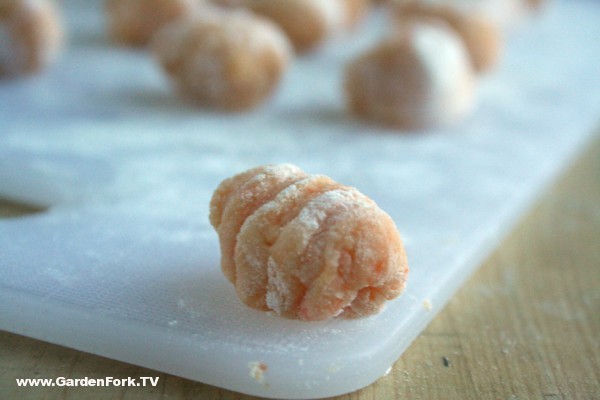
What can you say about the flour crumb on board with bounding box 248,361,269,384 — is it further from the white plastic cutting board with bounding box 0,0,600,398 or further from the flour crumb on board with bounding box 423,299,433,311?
the flour crumb on board with bounding box 423,299,433,311

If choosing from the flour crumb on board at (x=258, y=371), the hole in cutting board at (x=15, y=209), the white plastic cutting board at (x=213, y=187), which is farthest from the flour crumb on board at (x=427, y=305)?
the hole in cutting board at (x=15, y=209)

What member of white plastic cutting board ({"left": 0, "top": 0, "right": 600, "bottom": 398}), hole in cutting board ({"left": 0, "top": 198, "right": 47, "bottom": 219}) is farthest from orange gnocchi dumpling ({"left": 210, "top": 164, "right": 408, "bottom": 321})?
hole in cutting board ({"left": 0, "top": 198, "right": 47, "bottom": 219})

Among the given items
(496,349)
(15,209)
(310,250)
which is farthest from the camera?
(15,209)

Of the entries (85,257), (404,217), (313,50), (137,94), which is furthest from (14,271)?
(313,50)

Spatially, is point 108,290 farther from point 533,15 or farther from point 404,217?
point 533,15

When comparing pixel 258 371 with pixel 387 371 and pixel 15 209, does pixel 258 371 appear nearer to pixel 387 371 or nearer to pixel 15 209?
pixel 387 371

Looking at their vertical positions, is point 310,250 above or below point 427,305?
above

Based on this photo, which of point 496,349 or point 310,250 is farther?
point 496,349

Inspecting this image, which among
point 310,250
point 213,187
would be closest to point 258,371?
point 310,250
